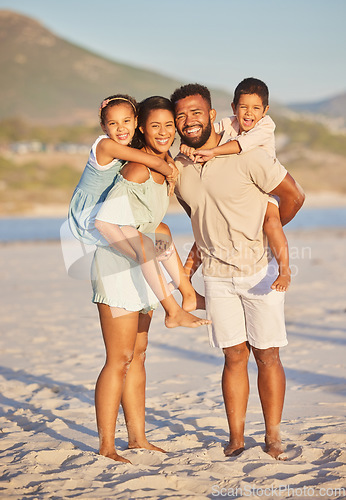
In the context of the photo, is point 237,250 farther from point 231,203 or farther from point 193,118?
point 193,118

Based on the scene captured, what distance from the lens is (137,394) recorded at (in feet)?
12.2

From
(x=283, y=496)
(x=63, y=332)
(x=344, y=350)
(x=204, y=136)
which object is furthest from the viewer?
(x=63, y=332)

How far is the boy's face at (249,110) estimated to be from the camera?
3670 mm

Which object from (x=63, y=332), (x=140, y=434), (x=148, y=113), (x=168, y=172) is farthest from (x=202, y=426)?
(x=63, y=332)

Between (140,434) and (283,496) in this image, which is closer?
(283,496)

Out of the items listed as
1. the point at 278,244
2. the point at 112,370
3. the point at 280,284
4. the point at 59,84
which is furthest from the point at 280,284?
the point at 59,84

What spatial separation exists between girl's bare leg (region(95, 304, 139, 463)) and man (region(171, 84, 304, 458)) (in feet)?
1.79

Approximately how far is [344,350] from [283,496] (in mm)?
3174

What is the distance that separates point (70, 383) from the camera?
5324 millimetres

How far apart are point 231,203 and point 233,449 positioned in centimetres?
138

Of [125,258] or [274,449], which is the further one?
[274,449]

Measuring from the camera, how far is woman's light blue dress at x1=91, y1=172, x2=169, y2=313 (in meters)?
3.36

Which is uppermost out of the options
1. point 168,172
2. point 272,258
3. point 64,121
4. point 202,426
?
point 64,121

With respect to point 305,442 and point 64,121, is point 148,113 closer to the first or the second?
point 305,442
